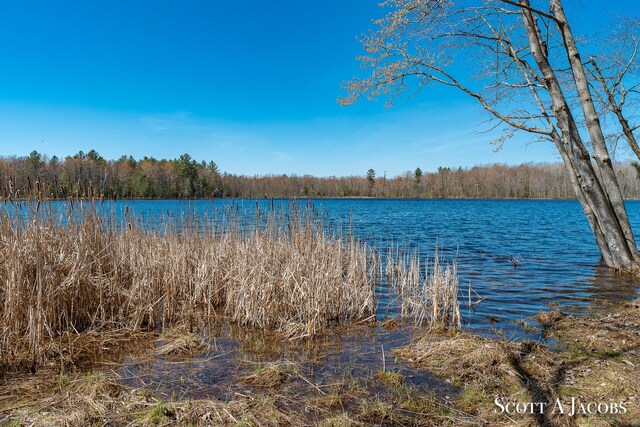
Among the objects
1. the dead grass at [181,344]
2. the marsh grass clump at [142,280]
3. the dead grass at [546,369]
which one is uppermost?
the marsh grass clump at [142,280]

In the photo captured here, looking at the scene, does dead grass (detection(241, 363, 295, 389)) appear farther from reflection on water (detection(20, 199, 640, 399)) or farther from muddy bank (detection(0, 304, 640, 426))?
reflection on water (detection(20, 199, 640, 399))

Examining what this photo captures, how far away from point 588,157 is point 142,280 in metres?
10.8

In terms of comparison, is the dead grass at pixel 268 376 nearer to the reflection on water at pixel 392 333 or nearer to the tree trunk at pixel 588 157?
the reflection on water at pixel 392 333

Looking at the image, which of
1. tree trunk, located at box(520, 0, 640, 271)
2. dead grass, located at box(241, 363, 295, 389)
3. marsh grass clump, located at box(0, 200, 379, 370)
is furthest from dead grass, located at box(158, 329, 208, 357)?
tree trunk, located at box(520, 0, 640, 271)

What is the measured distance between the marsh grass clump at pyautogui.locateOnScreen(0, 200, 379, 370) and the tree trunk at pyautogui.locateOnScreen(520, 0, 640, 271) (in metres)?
6.51

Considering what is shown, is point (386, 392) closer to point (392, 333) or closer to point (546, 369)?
point (546, 369)

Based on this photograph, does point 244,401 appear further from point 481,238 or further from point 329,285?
point 481,238

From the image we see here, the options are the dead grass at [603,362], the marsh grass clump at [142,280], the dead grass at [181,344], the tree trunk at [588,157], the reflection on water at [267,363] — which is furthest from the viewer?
the tree trunk at [588,157]

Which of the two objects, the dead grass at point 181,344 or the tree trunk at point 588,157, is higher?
the tree trunk at point 588,157

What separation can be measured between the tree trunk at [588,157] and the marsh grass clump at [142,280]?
21.3ft

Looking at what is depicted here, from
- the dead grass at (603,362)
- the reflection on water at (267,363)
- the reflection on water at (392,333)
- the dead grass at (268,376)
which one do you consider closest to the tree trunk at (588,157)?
the reflection on water at (392,333)

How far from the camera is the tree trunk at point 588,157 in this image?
954 cm

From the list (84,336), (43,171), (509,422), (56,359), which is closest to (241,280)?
(84,336)

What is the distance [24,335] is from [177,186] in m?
71.5
